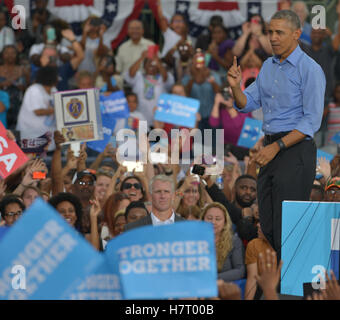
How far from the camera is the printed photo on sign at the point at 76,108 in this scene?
8289 mm

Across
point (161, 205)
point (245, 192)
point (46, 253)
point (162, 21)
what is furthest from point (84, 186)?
point (46, 253)

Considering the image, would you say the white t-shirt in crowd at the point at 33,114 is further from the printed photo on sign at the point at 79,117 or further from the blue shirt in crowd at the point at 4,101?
the printed photo on sign at the point at 79,117

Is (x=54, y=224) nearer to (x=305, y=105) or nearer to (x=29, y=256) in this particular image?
(x=29, y=256)

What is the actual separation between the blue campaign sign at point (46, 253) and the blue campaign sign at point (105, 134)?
574 centimetres

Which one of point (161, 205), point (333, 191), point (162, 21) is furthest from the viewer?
point (162, 21)

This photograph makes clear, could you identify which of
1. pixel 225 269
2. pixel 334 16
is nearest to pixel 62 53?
pixel 334 16

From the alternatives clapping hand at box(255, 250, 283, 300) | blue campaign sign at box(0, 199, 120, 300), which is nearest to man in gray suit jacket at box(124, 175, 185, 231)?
clapping hand at box(255, 250, 283, 300)

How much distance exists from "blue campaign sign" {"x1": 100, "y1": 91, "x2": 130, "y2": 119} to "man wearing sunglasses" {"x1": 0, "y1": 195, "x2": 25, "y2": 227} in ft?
10.4

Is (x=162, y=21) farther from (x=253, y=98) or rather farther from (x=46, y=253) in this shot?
(x=46, y=253)

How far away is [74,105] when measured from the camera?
830cm

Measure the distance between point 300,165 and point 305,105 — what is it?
36 cm

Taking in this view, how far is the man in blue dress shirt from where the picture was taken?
5211 mm

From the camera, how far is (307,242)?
4770 mm

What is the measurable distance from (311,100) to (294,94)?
119 millimetres
